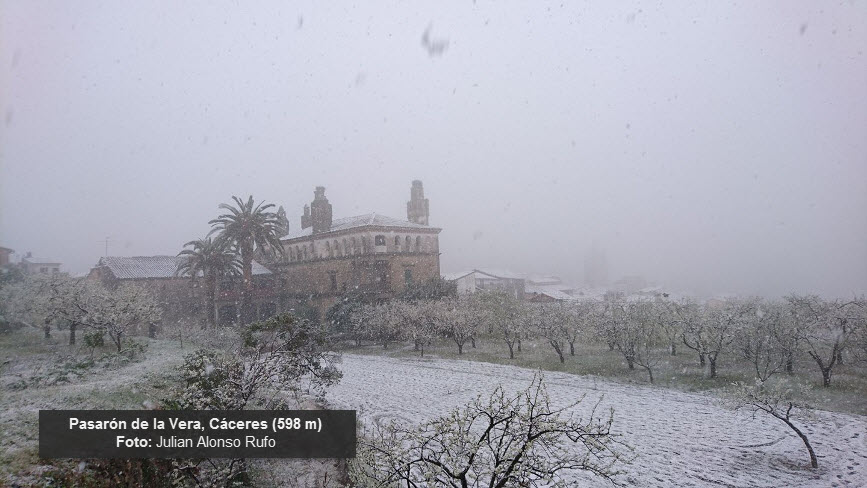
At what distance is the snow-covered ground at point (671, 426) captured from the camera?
29.0 ft

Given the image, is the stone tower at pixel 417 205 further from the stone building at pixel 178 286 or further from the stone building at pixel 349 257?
the stone building at pixel 178 286

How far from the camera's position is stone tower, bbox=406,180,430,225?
3188cm

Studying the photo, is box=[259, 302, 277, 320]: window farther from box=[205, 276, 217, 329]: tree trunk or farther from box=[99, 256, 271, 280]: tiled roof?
box=[99, 256, 271, 280]: tiled roof

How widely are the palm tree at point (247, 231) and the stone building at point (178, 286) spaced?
30 cm

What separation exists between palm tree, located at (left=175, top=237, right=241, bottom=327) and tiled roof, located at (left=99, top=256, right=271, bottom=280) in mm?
1875

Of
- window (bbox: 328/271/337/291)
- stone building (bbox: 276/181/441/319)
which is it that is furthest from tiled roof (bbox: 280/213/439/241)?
window (bbox: 328/271/337/291)

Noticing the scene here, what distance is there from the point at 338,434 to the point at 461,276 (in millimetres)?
34026

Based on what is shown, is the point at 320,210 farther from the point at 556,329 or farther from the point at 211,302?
the point at 556,329

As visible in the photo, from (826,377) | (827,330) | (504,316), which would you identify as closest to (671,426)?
(826,377)

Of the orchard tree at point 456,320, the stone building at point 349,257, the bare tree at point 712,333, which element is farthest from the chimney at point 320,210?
the bare tree at point 712,333

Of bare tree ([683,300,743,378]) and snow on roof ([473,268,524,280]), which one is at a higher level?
snow on roof ([473,268,524,280])

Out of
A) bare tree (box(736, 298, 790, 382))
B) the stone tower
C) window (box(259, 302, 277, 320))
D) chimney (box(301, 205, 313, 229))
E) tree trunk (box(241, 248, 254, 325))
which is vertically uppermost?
the stone tower

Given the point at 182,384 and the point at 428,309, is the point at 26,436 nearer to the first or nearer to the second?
the point at 182,384

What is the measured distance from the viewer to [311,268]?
17875 millimetres
